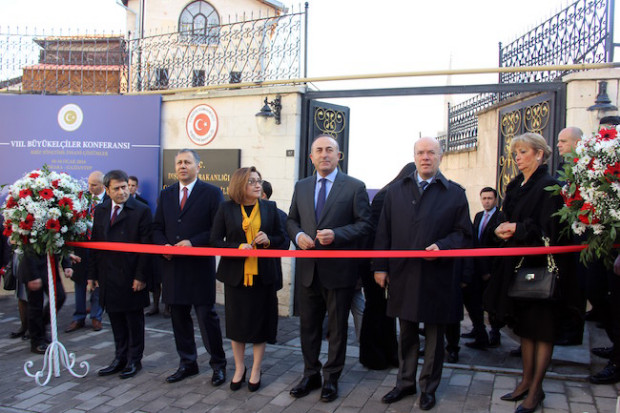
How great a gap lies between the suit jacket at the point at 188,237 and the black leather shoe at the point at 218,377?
589mm


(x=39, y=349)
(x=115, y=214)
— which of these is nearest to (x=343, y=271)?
(x=115, y=214)

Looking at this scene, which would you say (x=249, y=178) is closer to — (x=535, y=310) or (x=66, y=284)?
(x=535, y=310)

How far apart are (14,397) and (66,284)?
4.75 meters

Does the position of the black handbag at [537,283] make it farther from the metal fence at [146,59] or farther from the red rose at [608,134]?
the metal fence at [146,59]

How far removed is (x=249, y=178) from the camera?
429cm

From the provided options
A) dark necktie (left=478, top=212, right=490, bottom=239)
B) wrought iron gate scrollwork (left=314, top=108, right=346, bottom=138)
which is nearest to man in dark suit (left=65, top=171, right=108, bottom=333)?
wrought iron gate scrollwork (left=314, top=108, right=346, bottom=138)

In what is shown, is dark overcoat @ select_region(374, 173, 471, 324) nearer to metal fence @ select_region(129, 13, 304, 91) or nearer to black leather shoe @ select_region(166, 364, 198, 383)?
black leather shoe @ select_region(166, 364, 198, 383)

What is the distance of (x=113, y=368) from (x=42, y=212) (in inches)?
61.0

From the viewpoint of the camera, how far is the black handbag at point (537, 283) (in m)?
3.50

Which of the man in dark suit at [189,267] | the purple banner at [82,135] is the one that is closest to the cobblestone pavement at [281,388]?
the man in dark suit at [189,267]

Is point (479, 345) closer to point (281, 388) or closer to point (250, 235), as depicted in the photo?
point (281, 388)

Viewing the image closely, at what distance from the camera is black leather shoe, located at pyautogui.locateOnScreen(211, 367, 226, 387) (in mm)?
4414

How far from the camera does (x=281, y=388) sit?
14.2ft

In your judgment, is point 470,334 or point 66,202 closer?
point 66,202
